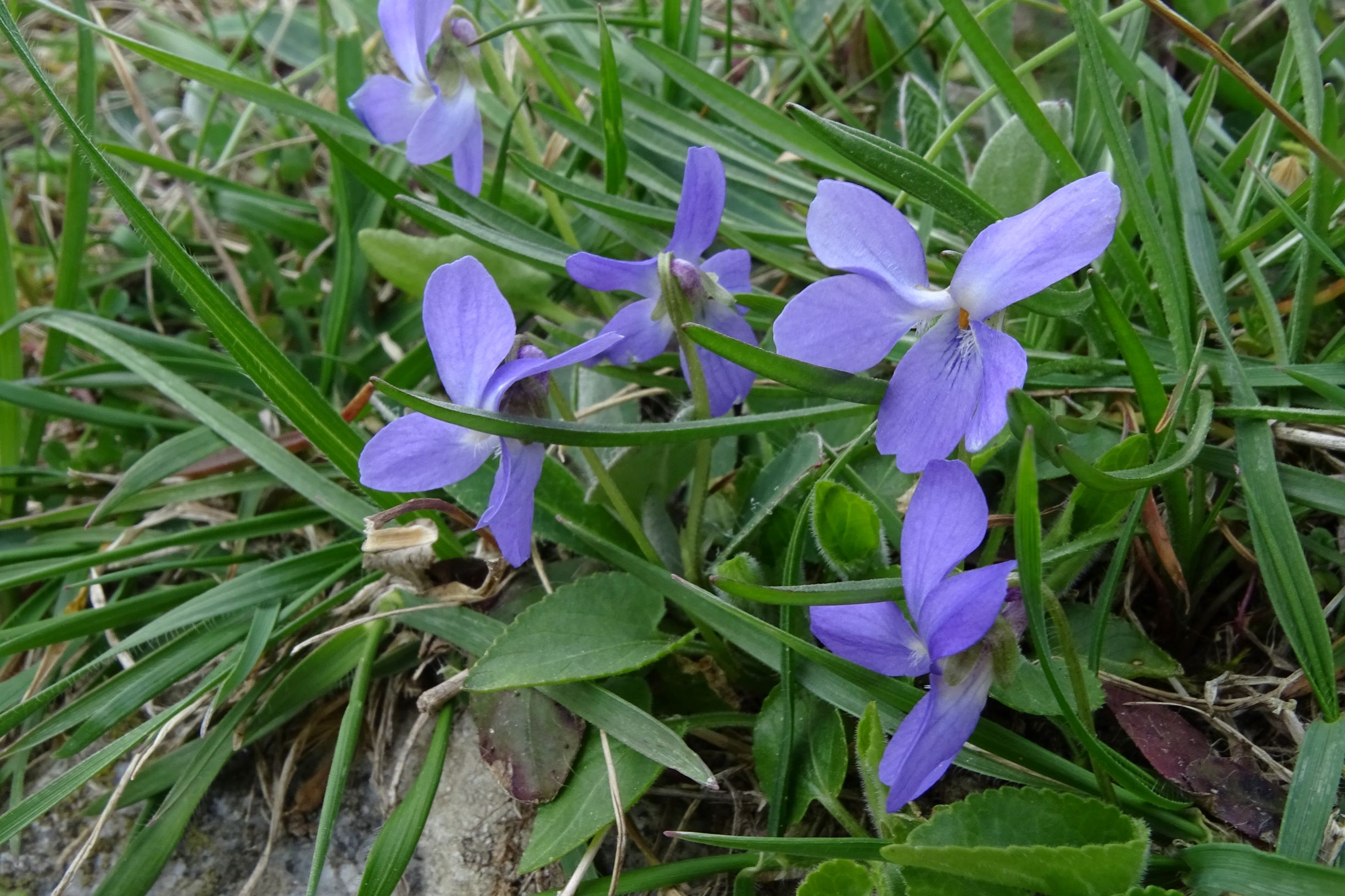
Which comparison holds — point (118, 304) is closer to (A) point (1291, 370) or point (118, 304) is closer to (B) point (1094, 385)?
(B) point (1094, 385)

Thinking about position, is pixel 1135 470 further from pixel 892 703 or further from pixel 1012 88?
pixel 1012 88

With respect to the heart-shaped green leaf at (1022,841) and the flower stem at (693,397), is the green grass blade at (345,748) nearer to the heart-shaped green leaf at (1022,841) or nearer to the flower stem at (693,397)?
the flower stem at (693,397)

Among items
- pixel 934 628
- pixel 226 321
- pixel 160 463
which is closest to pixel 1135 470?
pixel 934 628

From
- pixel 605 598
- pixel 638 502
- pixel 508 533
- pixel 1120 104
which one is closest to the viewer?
pixel 508 533

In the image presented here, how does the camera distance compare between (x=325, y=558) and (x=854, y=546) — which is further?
(x=325, y=558)

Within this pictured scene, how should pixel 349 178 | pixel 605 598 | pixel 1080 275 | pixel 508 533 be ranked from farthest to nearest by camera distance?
pixel 349 178 < pixel 1080 275 < pixel 605 598 < pixel 508 533

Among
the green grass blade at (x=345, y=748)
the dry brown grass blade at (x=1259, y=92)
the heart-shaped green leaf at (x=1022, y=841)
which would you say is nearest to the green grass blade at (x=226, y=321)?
the green grass blade at (x=345, y=748)

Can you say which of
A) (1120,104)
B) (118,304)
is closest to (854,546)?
(1120,104)
